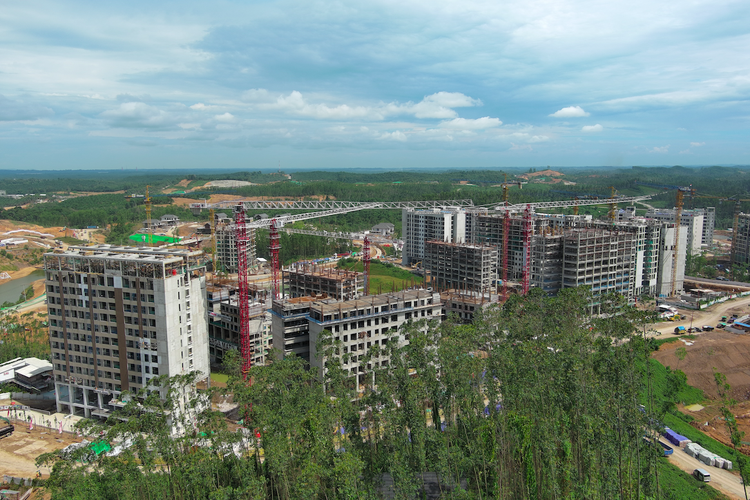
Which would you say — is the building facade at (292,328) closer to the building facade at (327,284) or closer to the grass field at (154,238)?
the building facade at (327,284)

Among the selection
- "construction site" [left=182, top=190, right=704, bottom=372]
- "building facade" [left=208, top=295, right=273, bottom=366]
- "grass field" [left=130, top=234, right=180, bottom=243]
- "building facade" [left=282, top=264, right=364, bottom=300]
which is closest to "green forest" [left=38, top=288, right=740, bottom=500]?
"construction site" [left=182, top=190, right=704, bottom=372]

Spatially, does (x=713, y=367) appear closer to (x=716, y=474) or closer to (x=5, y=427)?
(x=716, y=474)

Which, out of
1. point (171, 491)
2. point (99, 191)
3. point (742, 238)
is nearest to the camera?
Result: point (171, 491)

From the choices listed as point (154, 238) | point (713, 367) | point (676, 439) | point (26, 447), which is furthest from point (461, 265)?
point (154, 238)

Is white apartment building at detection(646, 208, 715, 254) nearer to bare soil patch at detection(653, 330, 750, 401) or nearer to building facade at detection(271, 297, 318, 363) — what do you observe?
bare soil patch at detection(653, 330, 750, 401)

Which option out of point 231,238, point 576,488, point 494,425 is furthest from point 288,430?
point 231,238

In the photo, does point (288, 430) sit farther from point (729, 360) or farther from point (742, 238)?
point (742, 238)

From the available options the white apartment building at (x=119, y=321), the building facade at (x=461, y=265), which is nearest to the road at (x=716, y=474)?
the building facade at (x=461, y=265)
